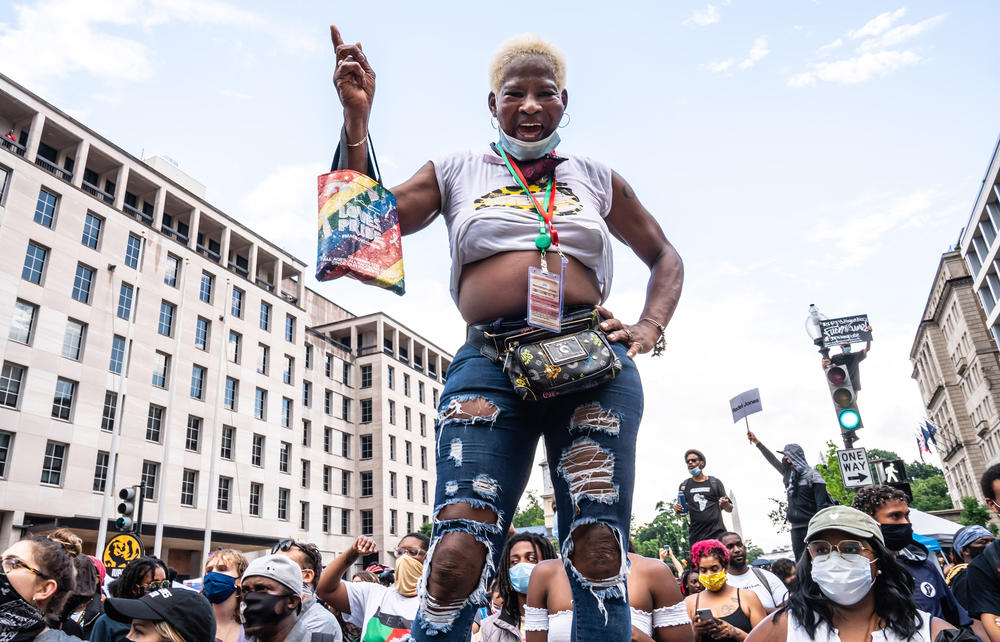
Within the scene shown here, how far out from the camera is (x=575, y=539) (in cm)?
205

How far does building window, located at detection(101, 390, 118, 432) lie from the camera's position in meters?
31.4

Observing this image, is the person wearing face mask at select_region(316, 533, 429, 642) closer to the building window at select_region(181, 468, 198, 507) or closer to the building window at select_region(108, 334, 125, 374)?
the building window at select_region(108, 334, 125, 374)

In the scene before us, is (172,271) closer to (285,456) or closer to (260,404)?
(260,404)

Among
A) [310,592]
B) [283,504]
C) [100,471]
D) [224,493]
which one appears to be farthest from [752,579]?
[283,504]

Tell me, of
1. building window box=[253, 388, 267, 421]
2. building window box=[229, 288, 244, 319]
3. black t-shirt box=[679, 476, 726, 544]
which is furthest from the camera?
building window box=[253, 388, 267, 421]

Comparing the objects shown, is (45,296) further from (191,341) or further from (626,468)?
(626,468)

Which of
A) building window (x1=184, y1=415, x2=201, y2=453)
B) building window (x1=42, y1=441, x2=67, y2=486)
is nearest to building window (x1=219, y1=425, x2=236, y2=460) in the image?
building window (x1=184, y1=415, x2=201, y2=453)

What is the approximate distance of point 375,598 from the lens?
19.6 ft

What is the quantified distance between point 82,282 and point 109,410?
596 centimetres

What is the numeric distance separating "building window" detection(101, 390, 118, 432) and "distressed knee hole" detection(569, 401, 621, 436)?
34317 mm

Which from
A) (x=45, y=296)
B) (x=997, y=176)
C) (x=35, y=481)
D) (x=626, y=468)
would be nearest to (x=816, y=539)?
(x=626, y=468)

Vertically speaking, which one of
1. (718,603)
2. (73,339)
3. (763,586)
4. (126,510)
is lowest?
(718,603)

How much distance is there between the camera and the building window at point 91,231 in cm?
3241

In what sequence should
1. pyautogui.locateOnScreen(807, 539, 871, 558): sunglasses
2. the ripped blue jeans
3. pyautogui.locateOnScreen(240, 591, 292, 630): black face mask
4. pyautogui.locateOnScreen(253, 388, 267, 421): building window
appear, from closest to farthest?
the ripped blue jeans
pyautogui.locateOnScreen(807, 539, 871, 558): sunglasses
pyautogui.locateOnScreen(240, 591, 292, 630): black face mask
pyautogui.locateOnScreen(253, 388, 267, 421): building window
